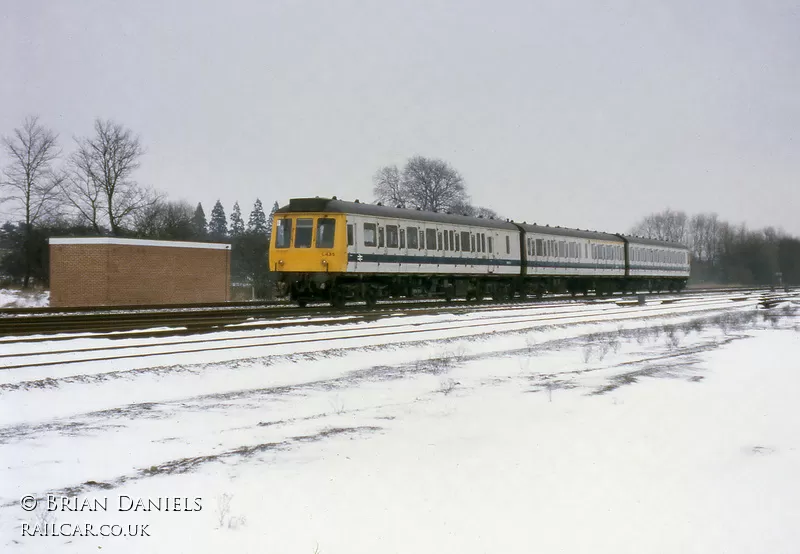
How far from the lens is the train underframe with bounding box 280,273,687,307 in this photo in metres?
23.9

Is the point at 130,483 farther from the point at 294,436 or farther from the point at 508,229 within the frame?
the point at 508,229

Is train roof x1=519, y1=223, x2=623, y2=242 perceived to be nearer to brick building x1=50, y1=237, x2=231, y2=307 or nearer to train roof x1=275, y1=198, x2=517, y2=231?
train roof x1=275, y1=198, x2=517, y2=231

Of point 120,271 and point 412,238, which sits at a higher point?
point 412,238

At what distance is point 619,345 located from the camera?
1589 centimetres

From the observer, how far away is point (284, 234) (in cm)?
2423

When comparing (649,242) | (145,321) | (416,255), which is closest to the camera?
(145,321)

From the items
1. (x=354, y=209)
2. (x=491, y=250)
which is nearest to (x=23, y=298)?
(x=354, y=209)

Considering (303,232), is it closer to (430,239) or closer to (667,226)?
(430,239)

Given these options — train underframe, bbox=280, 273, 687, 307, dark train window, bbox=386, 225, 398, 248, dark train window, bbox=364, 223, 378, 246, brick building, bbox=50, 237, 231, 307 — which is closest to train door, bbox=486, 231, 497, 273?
train underframe, bbox=280, 273, 687, 307

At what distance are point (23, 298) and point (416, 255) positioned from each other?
23234 millimetres

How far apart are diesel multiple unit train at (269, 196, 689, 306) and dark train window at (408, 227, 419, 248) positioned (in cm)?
3

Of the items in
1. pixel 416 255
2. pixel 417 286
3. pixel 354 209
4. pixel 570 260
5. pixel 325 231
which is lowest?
pixel 417 286

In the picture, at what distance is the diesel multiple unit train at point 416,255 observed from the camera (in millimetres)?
23500

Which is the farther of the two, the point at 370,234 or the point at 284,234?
the point at 370,234
